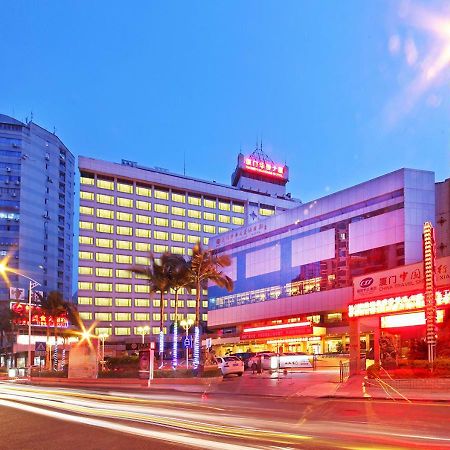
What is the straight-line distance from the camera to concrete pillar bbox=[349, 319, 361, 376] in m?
39.0

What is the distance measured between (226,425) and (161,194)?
12590 centimetres

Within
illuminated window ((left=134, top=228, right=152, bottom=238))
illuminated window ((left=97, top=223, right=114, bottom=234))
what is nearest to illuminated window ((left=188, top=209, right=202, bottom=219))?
illuminated window ((left=134, top=228, right=152, bottom=238))

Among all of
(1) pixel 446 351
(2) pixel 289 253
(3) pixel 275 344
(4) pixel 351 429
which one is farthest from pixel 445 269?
(3) pixel 275 344

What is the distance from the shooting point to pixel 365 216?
224ft

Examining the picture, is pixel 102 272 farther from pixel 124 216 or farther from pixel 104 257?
pixel 124 216

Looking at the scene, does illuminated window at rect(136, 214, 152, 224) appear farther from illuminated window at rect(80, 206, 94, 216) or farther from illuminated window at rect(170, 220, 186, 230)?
illuminated window at rect(80, 206, 94, 216)

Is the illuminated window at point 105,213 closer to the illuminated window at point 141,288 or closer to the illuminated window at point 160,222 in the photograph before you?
the illuminated window at point 160,222

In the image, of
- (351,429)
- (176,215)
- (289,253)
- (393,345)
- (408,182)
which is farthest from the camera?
(176,215)

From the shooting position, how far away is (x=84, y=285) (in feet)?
418

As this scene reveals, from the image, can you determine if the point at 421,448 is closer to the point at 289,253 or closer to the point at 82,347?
the point at 82,347

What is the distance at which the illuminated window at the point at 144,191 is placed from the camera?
137 meters

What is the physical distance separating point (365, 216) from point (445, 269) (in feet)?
108

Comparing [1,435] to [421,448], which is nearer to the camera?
[421,448]

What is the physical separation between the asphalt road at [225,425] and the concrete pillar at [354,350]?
52.2 ft
